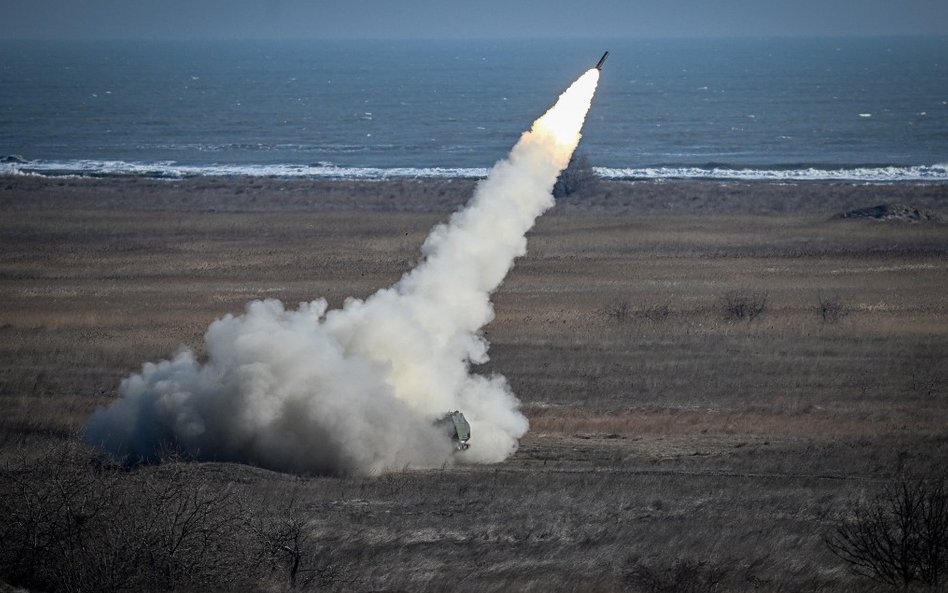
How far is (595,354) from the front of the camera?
4206cm

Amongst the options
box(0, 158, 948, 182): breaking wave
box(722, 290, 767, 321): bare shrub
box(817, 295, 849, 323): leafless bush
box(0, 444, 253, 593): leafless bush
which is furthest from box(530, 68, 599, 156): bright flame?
box(0, 158, 948, 182): breaking wave

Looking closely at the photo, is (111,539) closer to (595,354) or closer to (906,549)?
(906,549)

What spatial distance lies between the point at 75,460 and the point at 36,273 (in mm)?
32647

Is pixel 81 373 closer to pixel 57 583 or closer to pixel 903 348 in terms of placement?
pixel 57 583

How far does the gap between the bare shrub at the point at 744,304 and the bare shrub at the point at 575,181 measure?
3037 centimetres

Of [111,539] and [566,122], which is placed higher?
[566,122]

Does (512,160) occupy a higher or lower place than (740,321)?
higher

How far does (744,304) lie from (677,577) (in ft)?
90.9

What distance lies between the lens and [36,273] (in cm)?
5697

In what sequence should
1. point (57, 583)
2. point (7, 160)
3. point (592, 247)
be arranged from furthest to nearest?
point (7, 160) → point (592, 247) → point (57, 583)

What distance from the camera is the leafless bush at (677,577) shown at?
→ 70.1ft

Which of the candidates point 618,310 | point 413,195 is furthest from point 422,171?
point 618,310

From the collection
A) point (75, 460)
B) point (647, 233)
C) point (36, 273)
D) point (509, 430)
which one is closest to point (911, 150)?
point (647, 233)

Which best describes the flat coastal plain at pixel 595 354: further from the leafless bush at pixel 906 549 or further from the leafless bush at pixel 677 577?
the leafless bush at pixel 906 549
